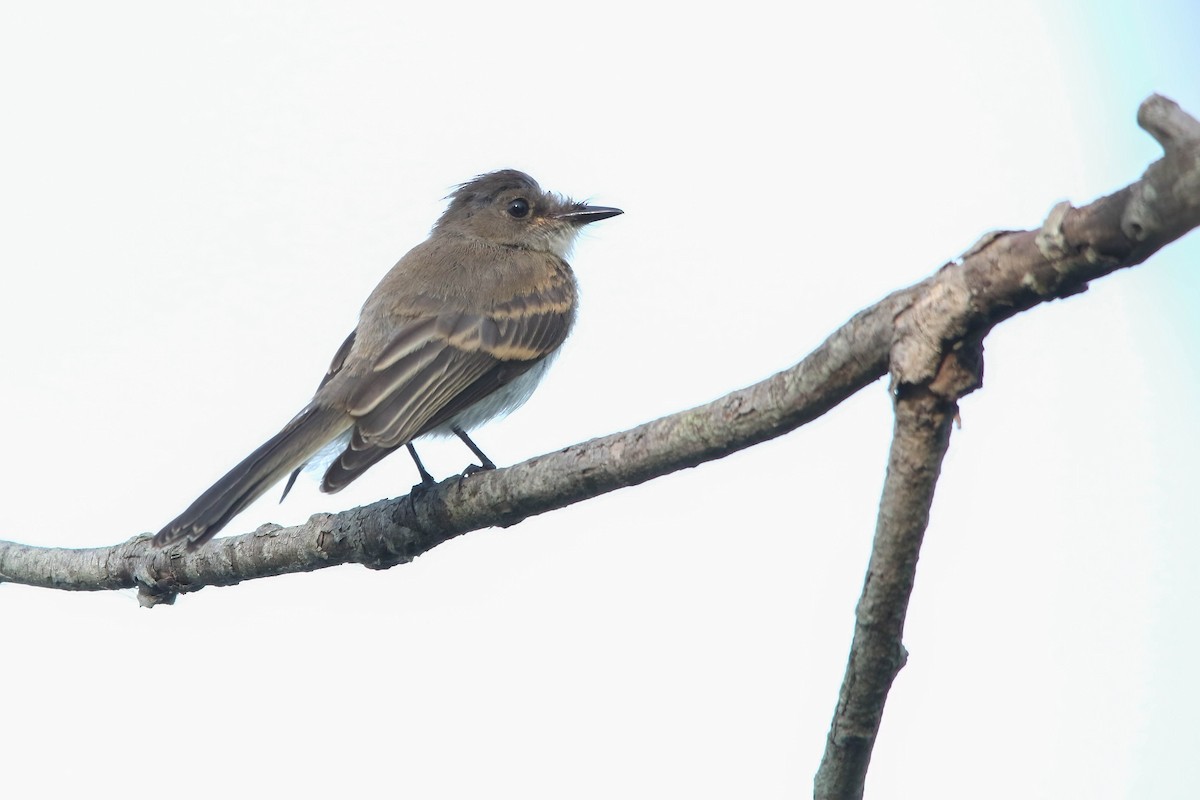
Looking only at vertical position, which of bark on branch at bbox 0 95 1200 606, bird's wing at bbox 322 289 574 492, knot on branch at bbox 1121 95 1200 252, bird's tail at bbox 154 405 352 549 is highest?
bird's wing at bbox 322 289 574 492

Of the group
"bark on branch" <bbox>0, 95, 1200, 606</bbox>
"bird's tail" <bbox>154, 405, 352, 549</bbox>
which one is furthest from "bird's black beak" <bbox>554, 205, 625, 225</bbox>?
"bark on branch" <bbox>0, 95, 1200, 606</bbox>

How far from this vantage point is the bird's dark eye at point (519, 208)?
902cm

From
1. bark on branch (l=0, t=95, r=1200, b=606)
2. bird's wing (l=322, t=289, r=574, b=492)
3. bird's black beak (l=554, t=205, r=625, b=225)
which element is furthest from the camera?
bird's black beak (l=554, t=205, r=625, b=225)

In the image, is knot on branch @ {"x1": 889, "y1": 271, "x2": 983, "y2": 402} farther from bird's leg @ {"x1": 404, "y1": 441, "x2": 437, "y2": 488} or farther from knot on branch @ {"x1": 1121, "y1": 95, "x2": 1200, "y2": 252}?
bird's leg @ {"x1": 404, "y1": 441, "x2": 437, "y2": 488}

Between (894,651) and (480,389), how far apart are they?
4.16 m

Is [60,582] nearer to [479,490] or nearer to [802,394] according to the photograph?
[479,490]

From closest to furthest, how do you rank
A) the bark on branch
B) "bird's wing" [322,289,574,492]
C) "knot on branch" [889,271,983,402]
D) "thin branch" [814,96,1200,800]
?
the bark on branch → "thin branch" [814,96,1200,800] → "knot on branch" [889,271,983,402] → "bird's wing" [322,289,574,492]

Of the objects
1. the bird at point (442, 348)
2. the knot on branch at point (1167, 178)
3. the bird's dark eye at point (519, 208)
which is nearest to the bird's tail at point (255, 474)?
the bird at point (442, 348)

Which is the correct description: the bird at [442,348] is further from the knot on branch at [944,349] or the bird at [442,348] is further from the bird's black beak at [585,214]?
the knot on branch at [944,349]

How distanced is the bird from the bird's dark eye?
1cm

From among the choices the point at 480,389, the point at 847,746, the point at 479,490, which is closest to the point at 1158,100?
the point at 847,746

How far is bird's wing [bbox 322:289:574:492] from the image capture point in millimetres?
6242

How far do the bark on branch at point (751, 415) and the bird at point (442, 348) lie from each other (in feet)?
1.03

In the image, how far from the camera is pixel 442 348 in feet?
22.8
